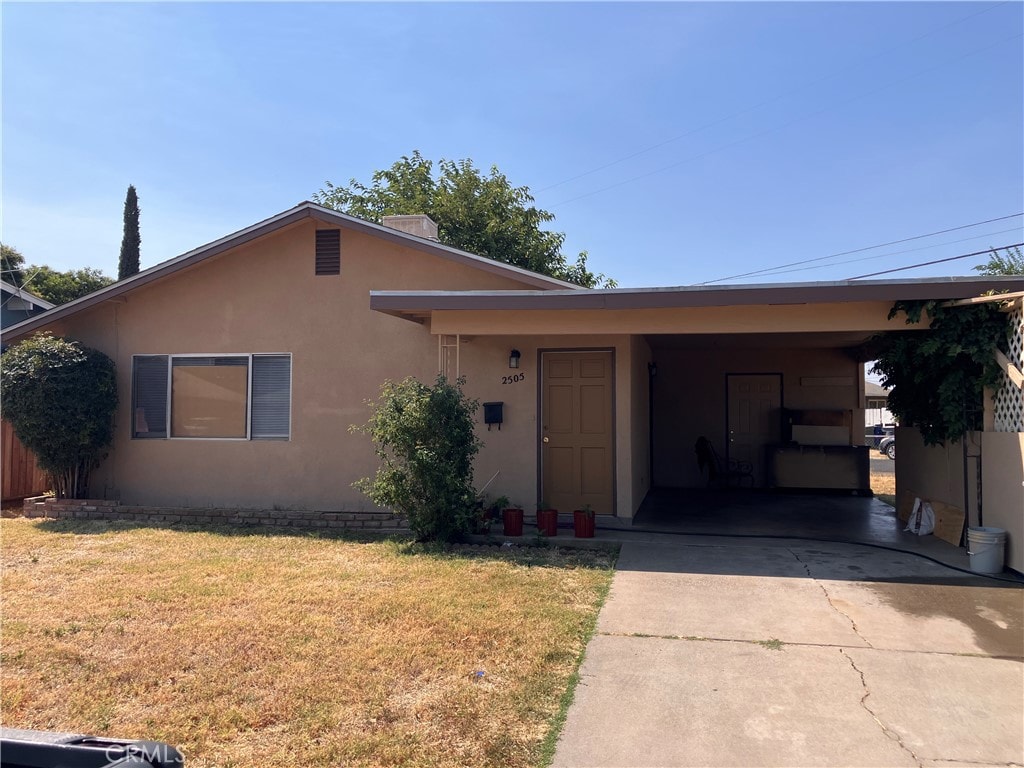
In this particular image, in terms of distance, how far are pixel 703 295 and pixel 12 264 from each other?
34.3 meters

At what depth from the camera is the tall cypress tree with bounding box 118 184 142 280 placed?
3169 centimetres

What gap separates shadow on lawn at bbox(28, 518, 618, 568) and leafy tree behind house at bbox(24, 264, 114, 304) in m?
24.8

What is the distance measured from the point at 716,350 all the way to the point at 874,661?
9492 mm

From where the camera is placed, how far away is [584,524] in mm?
8195

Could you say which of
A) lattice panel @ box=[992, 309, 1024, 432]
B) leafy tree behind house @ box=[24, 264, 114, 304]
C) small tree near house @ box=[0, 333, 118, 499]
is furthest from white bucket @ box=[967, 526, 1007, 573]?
leafy tree behind house @ box=[24, 264, 114, 304]

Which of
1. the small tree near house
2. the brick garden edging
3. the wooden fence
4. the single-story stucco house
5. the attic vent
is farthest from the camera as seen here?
the wooden fence

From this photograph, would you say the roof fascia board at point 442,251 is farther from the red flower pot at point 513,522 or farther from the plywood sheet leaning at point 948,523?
the plywood sheet leaning at point 948,523

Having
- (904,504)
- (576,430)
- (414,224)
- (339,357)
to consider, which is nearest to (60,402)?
(339,357)

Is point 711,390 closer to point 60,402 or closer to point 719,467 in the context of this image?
point 719,467

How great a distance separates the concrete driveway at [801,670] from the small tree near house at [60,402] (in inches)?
298

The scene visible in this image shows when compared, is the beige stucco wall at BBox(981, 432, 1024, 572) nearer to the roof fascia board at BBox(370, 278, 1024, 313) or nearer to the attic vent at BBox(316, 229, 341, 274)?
the roof fascia board at BBox(370, 278, 1024, 313)

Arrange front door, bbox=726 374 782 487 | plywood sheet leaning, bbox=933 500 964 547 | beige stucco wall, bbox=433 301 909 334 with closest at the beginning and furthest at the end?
beige stucco wall, bbox=433 301 909 334 < plywood sheet leaning, bbox=933 500 964 547 < front door, bbox=726 374 782 487

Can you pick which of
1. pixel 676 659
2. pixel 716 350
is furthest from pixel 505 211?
pixel 676 659

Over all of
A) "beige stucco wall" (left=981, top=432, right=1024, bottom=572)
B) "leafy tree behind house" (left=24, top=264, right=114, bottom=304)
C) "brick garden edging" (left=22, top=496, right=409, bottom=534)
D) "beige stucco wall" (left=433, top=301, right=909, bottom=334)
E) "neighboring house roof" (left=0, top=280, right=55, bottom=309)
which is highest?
"leafy tree behind house" (left=24, top=264, right=114, bottom=304)
